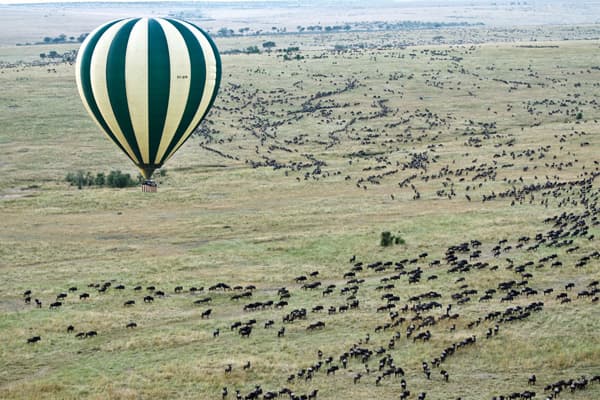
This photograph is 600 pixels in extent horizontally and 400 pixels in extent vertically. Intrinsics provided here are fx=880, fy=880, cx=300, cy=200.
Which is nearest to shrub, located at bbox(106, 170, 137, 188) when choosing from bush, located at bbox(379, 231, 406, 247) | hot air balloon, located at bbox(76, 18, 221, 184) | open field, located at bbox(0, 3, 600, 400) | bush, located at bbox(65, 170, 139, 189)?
bush, located at bbox(65, 170, 139, 189)

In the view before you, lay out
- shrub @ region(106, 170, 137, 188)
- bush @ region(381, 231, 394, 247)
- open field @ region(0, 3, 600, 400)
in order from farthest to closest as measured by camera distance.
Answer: shrub @ region(106, 170, 137, 188)
bush @ region(381, 231, 394, 247)
open field @ region(0, 3, 600, 400)

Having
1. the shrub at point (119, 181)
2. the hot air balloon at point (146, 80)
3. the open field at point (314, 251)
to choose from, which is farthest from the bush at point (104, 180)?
the hot air balloon at point (146, 80)

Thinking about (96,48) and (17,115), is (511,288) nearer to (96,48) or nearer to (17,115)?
(96,48)

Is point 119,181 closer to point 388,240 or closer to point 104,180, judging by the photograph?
point 104,180

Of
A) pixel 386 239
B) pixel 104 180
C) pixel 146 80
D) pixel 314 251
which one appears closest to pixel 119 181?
pixel 104 180

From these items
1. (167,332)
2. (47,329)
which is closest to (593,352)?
(167,332)

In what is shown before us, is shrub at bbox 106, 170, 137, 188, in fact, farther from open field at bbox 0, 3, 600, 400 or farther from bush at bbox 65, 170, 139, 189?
open field at bbox 0, 3, 600, 400

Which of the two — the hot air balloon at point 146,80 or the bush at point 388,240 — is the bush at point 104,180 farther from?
the bush at point 388,240
